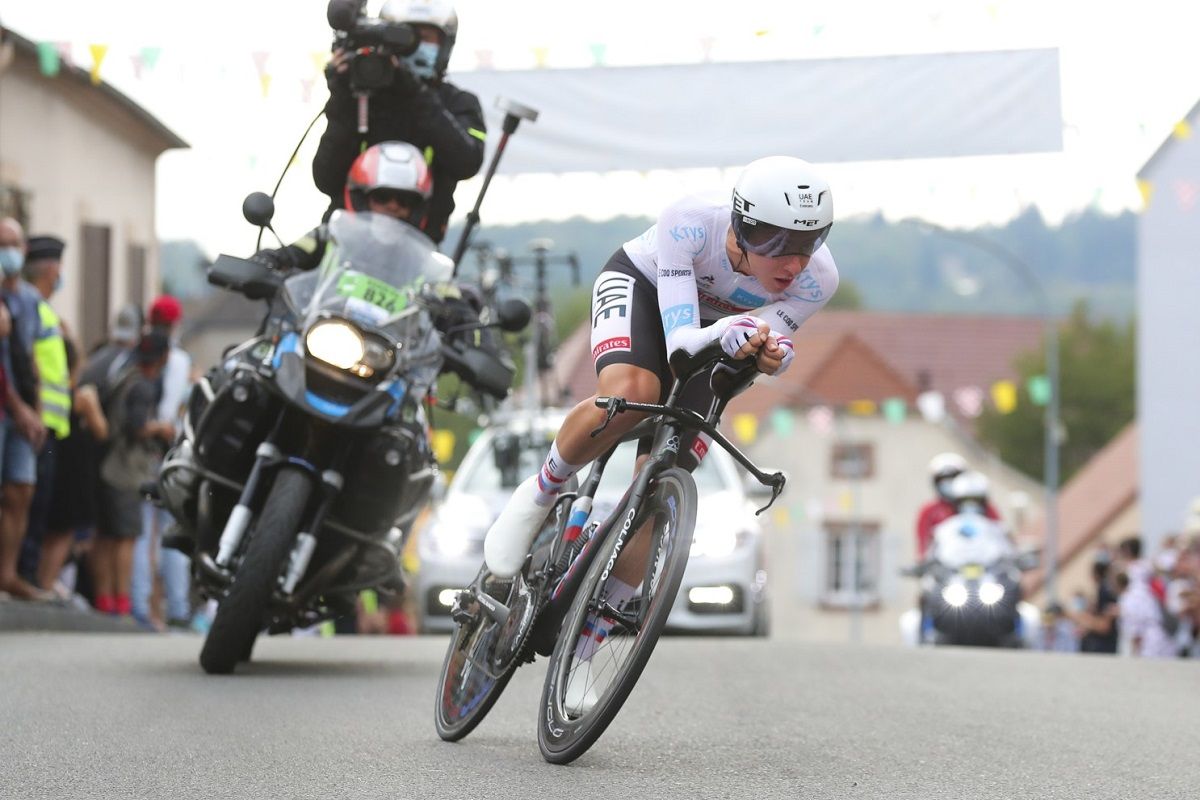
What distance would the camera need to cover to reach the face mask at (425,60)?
9750 millimetres

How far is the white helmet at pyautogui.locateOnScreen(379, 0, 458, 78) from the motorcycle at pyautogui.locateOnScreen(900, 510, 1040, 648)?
28.1ft

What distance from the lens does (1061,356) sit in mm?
90188

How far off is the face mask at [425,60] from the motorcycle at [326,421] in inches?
32.3

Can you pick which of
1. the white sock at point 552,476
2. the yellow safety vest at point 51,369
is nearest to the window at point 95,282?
the yellow safety vest at point 51,369

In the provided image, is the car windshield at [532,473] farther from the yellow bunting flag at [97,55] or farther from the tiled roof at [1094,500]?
the tiled roof at [1094,500]

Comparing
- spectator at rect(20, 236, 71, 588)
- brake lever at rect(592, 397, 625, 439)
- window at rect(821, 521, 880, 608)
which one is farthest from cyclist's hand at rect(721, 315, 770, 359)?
window at rect(821, 521, 880, 608)

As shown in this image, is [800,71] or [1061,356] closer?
[800,71]

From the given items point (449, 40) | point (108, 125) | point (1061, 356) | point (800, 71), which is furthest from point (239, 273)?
point (1061, 356)

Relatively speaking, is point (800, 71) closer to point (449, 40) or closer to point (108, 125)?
point (449, 40)

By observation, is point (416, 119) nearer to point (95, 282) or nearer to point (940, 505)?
point (940, 505)

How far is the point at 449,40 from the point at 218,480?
2.23 metres

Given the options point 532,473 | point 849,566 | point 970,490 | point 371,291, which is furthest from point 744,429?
point 371,291

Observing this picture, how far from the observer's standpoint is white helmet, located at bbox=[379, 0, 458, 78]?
9.77m

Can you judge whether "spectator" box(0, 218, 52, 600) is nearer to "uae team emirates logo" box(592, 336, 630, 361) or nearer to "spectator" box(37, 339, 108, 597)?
"spectator" box(37, 339, 108, 597)
